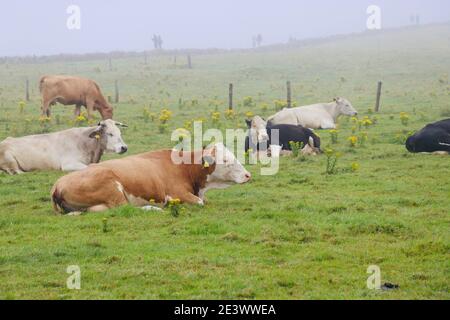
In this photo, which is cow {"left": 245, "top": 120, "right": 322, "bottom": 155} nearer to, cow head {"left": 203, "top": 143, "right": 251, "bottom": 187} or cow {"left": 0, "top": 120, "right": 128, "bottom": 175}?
cow {"left": 0, "top": 120, "right": 128, "bottom": 175}

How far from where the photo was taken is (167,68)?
51.0m

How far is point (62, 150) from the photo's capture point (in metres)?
15.8

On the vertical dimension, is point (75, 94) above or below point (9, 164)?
above

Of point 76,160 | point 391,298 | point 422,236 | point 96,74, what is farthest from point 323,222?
point 96,74

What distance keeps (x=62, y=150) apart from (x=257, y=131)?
4842 mm

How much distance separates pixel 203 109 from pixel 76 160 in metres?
13.3

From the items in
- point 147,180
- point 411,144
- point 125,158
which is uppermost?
point 125,158

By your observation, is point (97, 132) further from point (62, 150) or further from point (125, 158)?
point (125, 158)

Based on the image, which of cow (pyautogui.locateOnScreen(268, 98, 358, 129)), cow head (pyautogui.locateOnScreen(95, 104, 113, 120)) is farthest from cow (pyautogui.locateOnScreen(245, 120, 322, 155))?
cow head (pyautogui.locateOnScreen(95, 104, 113, 120))

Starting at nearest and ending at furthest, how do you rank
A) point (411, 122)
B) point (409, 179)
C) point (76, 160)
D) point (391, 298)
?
point (391, 298), point (409, 179), point (76, 160), point (411, 122)

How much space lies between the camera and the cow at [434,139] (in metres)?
16.6

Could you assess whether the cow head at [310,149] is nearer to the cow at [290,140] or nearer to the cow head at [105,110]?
the cow at [290,140]

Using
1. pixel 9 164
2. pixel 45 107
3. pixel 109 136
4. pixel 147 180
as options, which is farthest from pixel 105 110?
pixel 147 180
